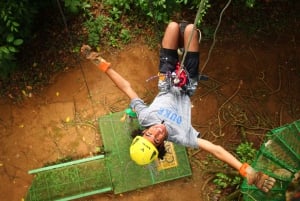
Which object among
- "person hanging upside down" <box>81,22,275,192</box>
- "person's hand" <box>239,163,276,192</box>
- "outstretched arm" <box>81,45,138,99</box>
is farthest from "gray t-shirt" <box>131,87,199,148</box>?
"person's hand" <box>239,163,276,192</box>

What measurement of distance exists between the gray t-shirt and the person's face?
88mm

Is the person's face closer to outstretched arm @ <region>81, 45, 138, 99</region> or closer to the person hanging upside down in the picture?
the person hanging upside down

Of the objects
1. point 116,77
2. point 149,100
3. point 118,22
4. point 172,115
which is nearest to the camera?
point 172,115

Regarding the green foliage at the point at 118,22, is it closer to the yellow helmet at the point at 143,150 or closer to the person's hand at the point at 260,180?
the yellow helmet at the point at 143,150

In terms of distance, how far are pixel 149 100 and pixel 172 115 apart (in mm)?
1357

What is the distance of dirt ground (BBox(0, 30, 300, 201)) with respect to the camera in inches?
181

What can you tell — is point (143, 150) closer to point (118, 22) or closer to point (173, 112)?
point (173, 112)

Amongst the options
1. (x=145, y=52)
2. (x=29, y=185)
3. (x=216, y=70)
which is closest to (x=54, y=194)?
(x=29, y=185)

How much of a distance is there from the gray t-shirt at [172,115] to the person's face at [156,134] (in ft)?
0.29

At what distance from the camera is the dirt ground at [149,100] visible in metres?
4.60

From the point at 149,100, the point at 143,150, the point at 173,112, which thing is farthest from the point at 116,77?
the point at 149,100

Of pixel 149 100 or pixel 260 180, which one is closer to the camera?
pixel 260 180

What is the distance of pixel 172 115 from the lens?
137 inches

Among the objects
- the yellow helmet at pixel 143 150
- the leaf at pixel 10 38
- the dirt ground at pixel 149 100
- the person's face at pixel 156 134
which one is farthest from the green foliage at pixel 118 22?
the yellow helmet at pixel 143 150
